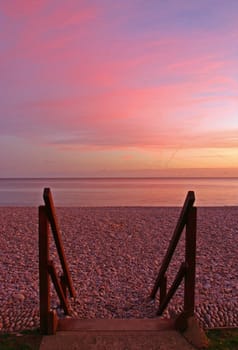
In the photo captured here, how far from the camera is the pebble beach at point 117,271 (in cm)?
552

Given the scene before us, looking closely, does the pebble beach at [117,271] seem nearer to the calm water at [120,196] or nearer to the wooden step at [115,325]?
the wooden step at [115,325]

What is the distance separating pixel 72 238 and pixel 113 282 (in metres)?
5.11

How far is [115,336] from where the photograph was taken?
400 centimetres

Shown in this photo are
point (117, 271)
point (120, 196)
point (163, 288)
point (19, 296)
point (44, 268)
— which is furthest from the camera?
point (120, 196)

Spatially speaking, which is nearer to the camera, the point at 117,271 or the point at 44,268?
the point at 44,268

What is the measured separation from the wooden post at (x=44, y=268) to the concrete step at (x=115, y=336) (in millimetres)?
165

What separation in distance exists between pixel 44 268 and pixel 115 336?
99 cm

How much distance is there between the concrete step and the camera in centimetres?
377

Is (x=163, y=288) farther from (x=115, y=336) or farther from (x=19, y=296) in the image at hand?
(x=19, y=296)

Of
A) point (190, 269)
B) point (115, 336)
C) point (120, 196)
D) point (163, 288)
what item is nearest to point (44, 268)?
point (115, 336)

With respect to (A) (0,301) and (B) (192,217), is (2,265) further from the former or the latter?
(B) (192,217)

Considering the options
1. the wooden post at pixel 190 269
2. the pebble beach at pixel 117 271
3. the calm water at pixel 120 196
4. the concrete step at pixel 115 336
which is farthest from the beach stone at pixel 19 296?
the calm water at pixel 120 196

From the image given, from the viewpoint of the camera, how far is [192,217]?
416 centimetres

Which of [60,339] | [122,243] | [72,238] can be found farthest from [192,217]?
[72,238]
